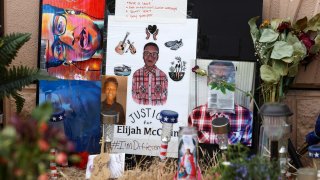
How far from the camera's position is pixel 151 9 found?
4684 millimetres

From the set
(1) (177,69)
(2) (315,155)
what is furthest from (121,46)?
(2) (315,155)

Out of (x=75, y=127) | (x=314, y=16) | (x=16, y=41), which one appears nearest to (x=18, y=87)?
(x=16, y=41)

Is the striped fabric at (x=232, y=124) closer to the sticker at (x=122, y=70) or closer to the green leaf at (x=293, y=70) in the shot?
the green leaf at (x=293, y=70)

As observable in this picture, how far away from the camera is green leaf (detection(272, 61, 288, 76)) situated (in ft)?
13.8

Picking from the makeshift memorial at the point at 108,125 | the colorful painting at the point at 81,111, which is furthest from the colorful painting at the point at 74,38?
the makeshift memorial at the point at 108,125

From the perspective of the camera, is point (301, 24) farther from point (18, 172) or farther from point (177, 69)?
point (18, 172)

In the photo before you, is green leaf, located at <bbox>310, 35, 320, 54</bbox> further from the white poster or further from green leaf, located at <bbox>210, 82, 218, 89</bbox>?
the white poster

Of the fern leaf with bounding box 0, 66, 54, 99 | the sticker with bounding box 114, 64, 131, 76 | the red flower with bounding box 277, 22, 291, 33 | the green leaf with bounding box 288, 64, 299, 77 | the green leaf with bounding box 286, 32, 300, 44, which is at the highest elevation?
the red flower with bounding box 277, 22, 291, 33

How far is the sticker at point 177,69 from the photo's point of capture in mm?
4590

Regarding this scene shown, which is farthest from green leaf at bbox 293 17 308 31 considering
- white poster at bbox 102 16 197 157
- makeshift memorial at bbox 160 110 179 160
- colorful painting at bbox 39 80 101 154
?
colorful painting at bbox 39 80 101 154

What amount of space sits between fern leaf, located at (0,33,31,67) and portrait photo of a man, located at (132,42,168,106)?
0.96 m

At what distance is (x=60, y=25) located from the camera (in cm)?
486

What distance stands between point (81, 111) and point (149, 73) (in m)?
0.69

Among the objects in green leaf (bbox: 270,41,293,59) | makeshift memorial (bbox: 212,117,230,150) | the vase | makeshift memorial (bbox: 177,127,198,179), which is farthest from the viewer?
green leaf (bbox: 270,41,293,59)
